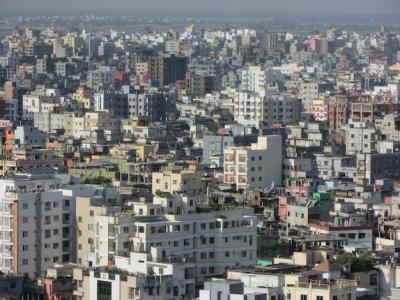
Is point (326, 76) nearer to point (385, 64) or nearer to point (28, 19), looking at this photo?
point (385, 64)

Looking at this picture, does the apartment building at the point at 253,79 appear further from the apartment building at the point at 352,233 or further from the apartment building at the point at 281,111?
the apartment building at the point at 352,233

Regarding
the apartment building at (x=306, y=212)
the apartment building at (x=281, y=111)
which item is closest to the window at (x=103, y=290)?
the apartment building at (x=306, y=212)

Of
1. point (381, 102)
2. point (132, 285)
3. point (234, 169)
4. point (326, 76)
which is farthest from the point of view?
point (326, 76)

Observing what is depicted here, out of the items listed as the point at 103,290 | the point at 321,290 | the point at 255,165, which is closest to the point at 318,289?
the point at 321,290

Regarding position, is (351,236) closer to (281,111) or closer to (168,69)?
(281,111)

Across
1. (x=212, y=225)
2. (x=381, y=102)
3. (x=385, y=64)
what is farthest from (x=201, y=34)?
(x=212, y=225)

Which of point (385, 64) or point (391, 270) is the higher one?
point (391, 270)

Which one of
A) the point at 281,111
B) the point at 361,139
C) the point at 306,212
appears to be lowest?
the point at 281,111
